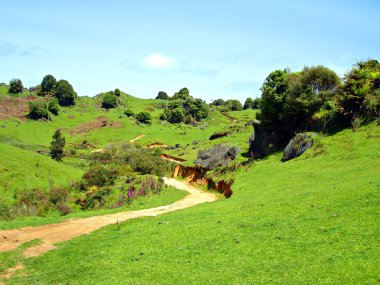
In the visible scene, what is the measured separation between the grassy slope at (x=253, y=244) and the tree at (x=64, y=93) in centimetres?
13548

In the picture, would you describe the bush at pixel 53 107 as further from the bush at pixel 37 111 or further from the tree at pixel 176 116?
the tree at pixel 176 116

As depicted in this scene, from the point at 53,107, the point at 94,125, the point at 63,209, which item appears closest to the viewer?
the point at 63,209

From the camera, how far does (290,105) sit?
5141 cm

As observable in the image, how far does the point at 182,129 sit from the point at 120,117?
26.5 metres

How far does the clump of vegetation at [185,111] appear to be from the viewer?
152 m

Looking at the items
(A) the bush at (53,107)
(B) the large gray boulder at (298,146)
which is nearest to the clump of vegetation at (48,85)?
(A) the bush at (53,107)

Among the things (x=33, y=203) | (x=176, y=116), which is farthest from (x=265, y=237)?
(x=176, y=116)

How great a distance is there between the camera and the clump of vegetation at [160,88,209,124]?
152 metres

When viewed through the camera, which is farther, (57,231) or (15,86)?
(15,86)

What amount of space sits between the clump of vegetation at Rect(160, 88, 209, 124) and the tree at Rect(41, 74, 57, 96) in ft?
167

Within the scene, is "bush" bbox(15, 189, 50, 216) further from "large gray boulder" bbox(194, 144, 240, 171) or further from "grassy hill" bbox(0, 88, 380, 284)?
"large gray boulder" bbox(194, 144, 240, 171)

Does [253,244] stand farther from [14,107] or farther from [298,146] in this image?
[14,107]

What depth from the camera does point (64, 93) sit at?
6142 inches

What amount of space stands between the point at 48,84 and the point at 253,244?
530 ft
